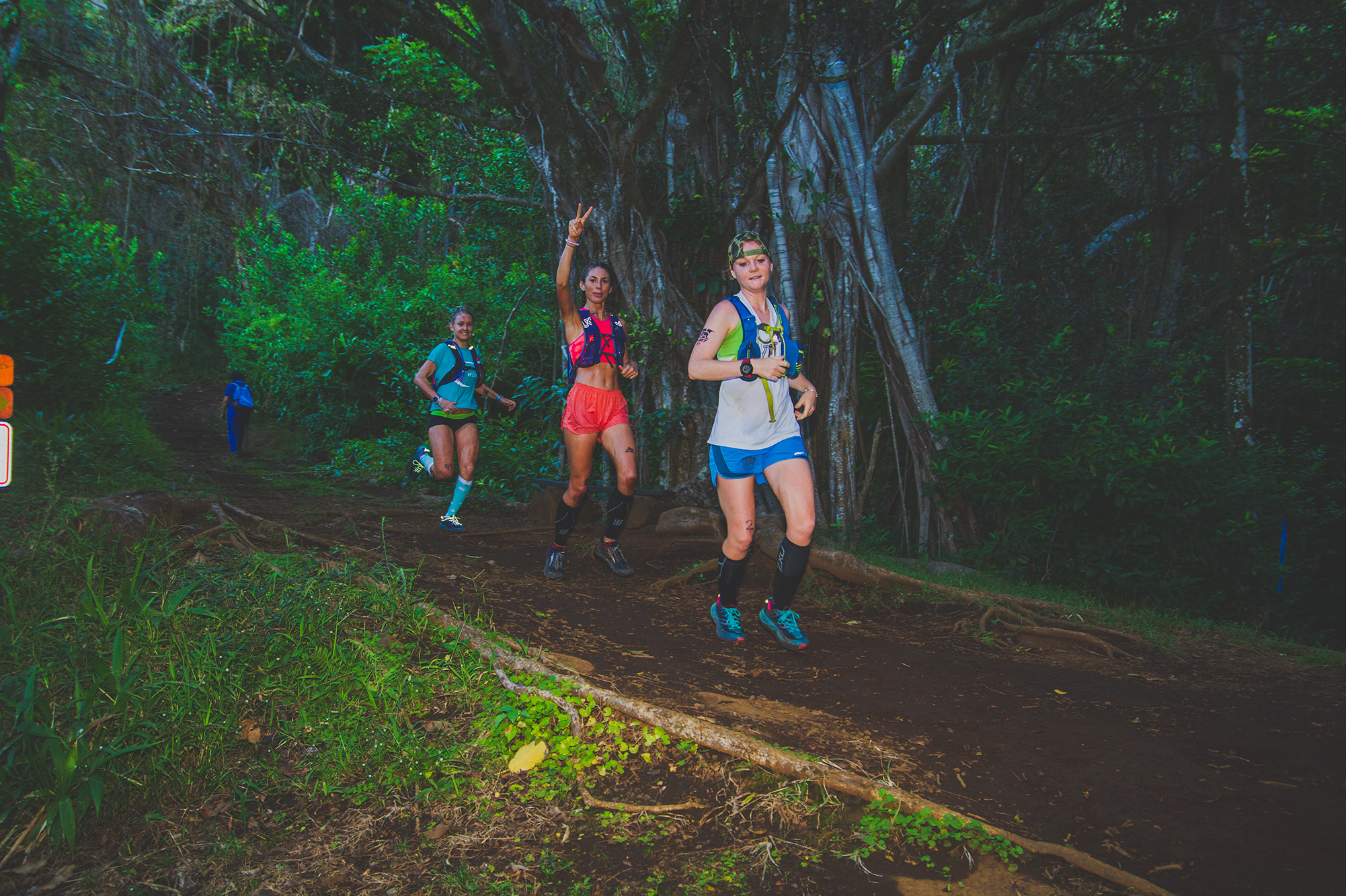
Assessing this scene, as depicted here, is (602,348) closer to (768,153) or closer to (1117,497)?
(768,153)

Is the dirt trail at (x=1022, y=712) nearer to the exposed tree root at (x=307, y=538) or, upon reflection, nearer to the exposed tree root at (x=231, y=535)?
the exposed tree root at (x=307, y=538)

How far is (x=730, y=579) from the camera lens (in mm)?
3904

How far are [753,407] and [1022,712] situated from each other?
1665mm

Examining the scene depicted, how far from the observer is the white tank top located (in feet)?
12.2

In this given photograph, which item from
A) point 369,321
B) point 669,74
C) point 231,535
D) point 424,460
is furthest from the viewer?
point 369,321

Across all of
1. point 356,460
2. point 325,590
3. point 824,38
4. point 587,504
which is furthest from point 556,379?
point 325,590

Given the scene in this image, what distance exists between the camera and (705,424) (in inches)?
272

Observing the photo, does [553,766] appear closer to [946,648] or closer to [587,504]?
[946,648]

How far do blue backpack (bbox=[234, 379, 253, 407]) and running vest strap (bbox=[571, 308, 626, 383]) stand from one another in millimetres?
9769

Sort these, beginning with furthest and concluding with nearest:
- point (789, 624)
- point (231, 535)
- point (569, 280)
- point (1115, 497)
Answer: point (1115, 497) < point (569, 280) < point (231, 535) < point (789, 624)

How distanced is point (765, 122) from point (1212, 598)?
15.4 feet

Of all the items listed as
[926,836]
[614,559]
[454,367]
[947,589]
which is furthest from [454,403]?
[926,836]

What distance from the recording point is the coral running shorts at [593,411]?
4.92 m

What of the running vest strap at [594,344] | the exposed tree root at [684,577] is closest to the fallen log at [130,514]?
the running vest strap at [594,344]
